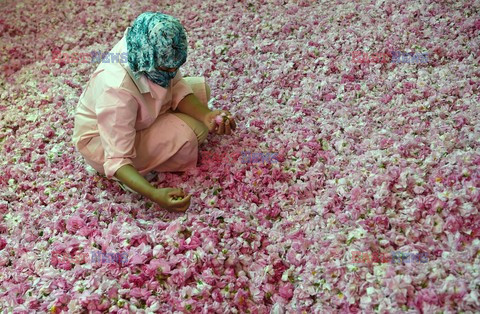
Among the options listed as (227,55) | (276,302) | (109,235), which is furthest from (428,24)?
(109,235)

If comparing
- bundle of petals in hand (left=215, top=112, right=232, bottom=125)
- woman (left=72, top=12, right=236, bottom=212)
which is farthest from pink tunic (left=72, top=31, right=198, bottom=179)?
bundle of petals in hand (left=215, top=112, right=232, bottom=125)

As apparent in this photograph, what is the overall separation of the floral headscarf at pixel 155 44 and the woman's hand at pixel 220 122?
35 cm

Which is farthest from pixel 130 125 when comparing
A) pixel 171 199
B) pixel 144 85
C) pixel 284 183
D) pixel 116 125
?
pixel 284 183

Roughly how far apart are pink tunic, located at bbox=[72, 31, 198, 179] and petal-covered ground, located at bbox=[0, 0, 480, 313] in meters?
0.12

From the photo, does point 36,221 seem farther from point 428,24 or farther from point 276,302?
point 428,24

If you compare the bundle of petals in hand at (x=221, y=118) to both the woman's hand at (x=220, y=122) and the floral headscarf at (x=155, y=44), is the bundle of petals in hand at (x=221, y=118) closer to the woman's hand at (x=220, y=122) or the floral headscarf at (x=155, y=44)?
the woman's hand at (x=220, y=122)

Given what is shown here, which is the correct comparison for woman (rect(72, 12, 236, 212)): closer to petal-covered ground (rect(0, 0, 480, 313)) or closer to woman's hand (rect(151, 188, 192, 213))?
woman's hand (rect(151, 188, 192, 213))

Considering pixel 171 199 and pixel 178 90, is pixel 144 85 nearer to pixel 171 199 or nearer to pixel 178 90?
pixel 178 90

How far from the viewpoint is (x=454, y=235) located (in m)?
1.63

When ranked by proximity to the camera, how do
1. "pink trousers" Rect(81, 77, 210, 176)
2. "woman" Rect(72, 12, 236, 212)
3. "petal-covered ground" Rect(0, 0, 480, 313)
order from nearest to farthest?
"petal-covered ground" Rect(0, 0, 480, 313)
"woman" Rect(72, 12, 236, 212)
"pink trousers" Rect(81, 77, 210, 176)

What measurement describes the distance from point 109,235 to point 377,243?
0.90 meters

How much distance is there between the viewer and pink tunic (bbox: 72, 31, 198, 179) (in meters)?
1.79

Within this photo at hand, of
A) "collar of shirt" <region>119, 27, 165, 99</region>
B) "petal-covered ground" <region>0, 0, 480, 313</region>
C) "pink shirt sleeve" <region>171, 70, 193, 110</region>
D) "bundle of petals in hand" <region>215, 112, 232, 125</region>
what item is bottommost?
"petal-covered ground" <region>0, 0, 480, 313</region>

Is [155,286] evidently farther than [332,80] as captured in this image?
No
